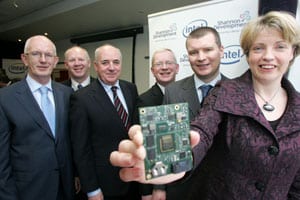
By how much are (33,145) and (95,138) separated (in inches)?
16.6

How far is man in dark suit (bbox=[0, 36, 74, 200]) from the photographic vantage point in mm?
1737

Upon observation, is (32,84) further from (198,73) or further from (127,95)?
(198,73)

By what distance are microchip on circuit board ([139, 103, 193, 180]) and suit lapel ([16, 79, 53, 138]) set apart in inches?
47.4

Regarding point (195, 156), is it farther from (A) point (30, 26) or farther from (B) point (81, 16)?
(A) point (30, 26)

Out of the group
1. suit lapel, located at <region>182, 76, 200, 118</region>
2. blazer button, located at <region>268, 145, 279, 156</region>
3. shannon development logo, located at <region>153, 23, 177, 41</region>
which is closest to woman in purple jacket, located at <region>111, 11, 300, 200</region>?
blazer button, located at <region>268, 145, 279, 156</region>

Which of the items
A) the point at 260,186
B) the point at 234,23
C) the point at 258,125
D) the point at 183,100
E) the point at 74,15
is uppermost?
the point at 74,15

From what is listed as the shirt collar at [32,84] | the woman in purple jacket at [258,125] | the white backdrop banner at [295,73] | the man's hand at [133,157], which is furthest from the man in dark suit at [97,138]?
the white backdrop banner at [295,73]

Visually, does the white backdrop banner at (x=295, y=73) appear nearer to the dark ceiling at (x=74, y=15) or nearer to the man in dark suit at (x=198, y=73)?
the man in dark suit at (x=198, y=73)

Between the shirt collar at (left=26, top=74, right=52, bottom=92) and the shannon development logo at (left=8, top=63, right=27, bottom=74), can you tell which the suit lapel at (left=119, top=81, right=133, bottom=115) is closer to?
the shirt collar at (left=26, top=74, right=52, bottom=92)

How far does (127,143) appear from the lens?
819mm

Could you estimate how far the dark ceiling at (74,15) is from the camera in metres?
5.50

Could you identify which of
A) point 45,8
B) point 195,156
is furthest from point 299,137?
point 45,8

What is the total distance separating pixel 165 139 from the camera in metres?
0.87

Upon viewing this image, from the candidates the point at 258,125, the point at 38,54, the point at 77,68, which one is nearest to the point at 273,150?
the point at 258,125
